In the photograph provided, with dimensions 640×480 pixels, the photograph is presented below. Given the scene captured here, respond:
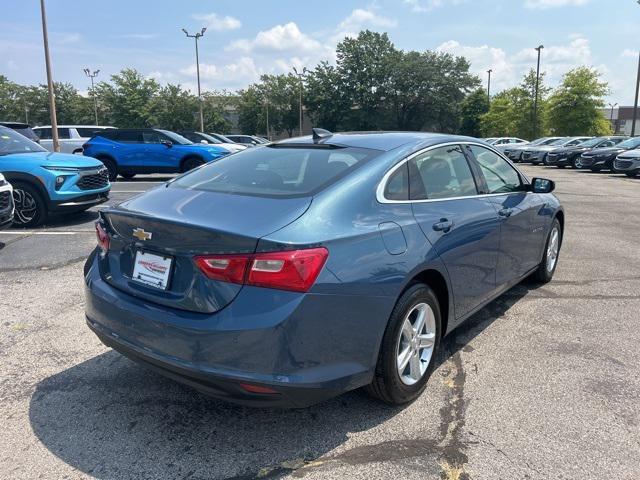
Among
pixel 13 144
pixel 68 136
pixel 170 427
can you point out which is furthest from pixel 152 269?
pixel 68 136

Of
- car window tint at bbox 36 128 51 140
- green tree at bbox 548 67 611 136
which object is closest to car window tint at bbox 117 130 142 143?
car window tint at bbox 36 128 51 140

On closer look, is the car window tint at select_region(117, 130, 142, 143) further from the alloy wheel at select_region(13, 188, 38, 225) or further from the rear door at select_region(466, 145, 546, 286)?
the rear door at select_region(466, 145, 546, 286)

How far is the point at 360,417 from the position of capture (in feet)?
9.77

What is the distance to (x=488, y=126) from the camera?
5859cm

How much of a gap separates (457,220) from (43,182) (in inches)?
276

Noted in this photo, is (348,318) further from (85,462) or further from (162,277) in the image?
(85,462)

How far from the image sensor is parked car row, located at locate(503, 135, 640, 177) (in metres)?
20.6

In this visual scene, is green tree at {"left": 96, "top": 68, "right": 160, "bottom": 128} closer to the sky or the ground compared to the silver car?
closer to the sky

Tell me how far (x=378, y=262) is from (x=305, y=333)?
0.57 metres

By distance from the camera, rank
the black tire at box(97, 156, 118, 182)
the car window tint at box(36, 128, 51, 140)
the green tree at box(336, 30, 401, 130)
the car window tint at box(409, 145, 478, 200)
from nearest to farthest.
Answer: the car window tint at box(409, 145, 478, 200), the black tire at box(97, 156, 118, 182), the car window tint at box(36, 128, 51, 140), the green tree at box(336, 30, 401, 130)

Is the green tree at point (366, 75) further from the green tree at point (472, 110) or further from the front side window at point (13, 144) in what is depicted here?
the front side window at point (13, 144)

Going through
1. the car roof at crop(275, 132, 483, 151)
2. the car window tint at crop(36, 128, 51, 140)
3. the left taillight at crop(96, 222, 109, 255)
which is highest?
the car window tint at crop(36, 128, 51, 140)

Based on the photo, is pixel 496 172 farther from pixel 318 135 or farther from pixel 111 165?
pixel 111 165

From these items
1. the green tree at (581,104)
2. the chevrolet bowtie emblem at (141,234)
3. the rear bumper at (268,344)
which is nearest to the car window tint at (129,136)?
the chevrolet bowtie emblem at (141,234)
